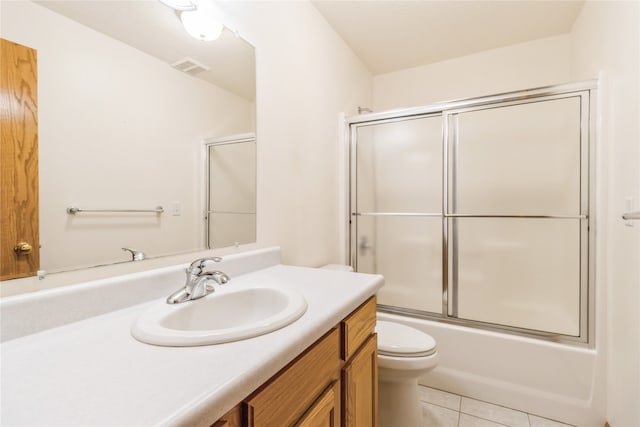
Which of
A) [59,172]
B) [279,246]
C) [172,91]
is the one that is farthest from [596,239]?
[59,172]

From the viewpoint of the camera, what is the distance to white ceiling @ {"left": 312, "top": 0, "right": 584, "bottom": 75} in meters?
1.91

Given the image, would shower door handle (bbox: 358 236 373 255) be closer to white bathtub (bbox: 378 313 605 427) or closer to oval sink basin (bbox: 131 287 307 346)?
white bathtub (bbox: 378 313 605 427)

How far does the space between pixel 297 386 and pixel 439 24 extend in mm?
2421

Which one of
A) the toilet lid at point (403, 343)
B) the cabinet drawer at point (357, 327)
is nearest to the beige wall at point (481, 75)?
the toilet lid at point (403, 343)

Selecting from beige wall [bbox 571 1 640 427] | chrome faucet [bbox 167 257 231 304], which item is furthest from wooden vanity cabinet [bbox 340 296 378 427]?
beige wall [bbox 571 1 640 427]

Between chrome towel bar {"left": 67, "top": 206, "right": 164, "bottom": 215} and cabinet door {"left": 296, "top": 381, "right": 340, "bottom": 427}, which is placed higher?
chrome towel bar {"left": 67, "top": 206, "right": 164, "bottom": 215}

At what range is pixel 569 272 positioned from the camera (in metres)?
2.05

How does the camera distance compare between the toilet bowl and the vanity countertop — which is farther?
the toilet bowl

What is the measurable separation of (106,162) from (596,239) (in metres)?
2.21

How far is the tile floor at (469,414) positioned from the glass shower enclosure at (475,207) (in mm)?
435

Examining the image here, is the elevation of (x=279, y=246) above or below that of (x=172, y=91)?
below

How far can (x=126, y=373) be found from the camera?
513 mm

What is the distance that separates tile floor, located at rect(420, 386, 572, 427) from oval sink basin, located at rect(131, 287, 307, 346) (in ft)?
4.03

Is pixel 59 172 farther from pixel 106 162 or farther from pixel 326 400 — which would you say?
pixel 326 400
